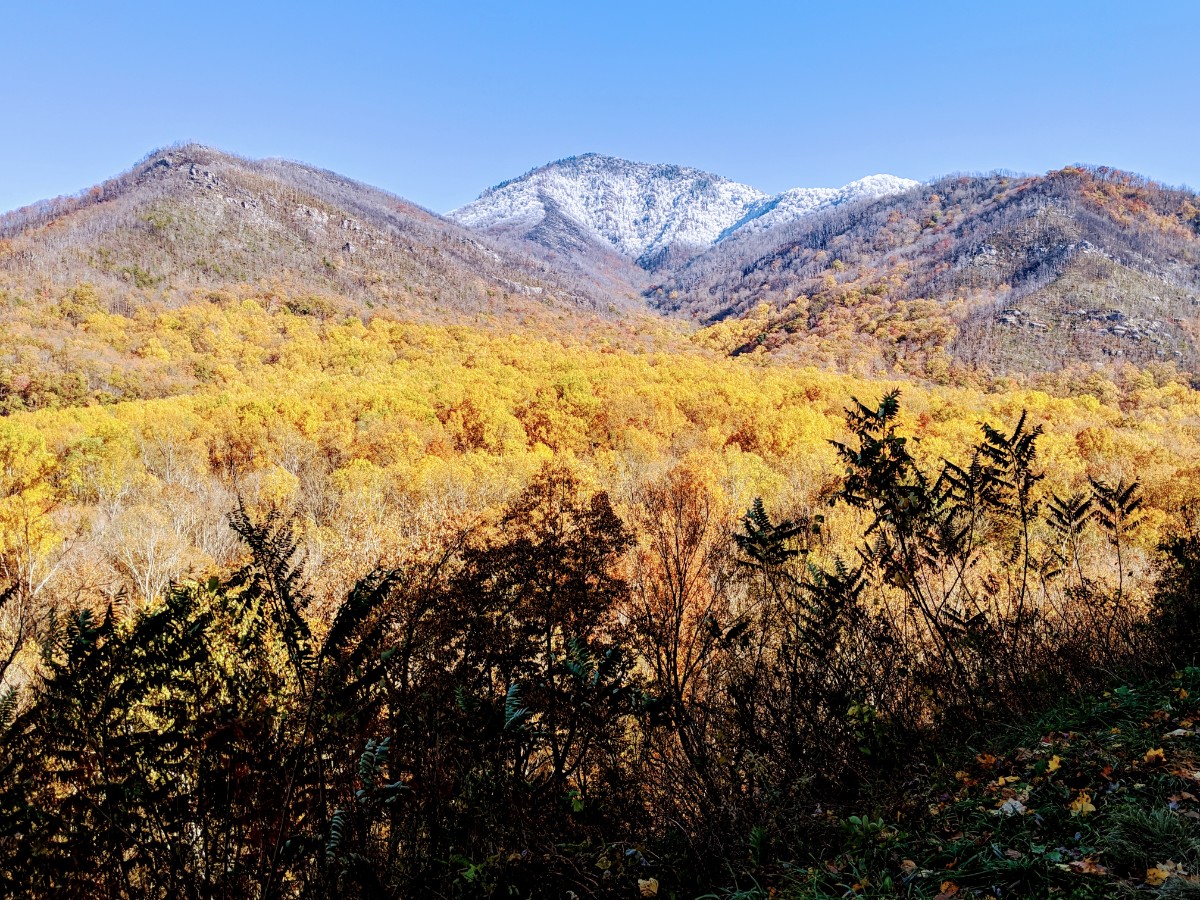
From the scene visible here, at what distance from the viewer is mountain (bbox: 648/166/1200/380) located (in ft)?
309

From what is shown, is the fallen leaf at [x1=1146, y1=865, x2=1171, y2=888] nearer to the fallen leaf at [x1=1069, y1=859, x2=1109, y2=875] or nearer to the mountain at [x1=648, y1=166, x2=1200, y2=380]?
the fallen leaf at [x1=1069, y1=859, x2=1109, y2=875]

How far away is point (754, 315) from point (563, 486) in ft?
488

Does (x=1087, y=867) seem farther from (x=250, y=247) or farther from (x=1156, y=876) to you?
(x=250, y=247)

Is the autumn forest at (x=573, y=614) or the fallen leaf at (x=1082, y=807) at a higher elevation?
the autumn forest at (x=573, y=614)

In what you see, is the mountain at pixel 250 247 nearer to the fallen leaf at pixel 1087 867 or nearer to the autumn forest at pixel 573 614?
the autumn forest at pixel 573 614

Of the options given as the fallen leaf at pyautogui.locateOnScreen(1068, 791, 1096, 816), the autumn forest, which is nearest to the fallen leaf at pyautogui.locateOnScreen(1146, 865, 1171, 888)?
the autumn forest

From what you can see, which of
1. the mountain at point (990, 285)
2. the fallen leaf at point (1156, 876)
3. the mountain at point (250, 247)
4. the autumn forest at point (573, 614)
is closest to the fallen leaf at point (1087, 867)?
the autumn forest at point (573, 614)

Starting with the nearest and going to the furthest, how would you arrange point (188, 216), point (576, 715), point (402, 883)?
point (402, 883) < point (576, 715) < point (188, 216)

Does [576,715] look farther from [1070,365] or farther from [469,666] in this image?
[1070,365]

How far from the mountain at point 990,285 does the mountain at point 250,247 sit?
2112 inches

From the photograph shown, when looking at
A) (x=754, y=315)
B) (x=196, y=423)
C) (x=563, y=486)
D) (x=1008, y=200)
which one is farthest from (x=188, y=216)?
(x=1008, y=200)

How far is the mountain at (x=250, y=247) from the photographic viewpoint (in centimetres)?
9606

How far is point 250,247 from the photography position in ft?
378

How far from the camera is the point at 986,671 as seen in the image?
5.20 meters
